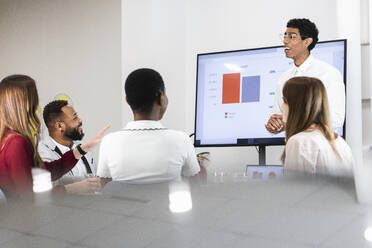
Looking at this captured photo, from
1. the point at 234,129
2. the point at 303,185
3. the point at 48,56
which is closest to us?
the point at 303,185

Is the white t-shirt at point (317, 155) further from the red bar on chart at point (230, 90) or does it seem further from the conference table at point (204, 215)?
the red bar on chart at point (230, 90)

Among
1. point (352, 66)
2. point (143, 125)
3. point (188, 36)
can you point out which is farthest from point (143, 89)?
point (352, 66)

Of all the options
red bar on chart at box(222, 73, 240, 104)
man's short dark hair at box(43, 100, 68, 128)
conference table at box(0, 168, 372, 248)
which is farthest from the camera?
red bar on chart at box(222, 73, 240, 104)

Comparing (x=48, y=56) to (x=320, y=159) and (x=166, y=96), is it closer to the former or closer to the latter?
(x=166, y=96)

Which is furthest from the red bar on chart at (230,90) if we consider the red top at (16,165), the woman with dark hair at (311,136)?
the red top at (16,165)

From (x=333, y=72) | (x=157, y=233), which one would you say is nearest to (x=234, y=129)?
(x=333, y=72)

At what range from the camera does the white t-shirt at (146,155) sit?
11.1 inches

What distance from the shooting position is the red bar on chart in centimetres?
46

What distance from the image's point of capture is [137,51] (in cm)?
33

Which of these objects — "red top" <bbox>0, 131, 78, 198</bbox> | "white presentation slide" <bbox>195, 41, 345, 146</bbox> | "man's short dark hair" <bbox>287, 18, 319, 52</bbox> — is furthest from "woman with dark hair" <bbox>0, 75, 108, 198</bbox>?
"man's short dark hair" <bbox>287, 18, 319, 52</bbox>

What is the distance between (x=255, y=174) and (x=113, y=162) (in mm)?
103

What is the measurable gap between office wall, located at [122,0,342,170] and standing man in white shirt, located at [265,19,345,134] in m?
0.02

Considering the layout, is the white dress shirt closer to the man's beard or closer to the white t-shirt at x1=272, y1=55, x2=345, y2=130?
the man's beard

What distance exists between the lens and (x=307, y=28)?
54 cm
